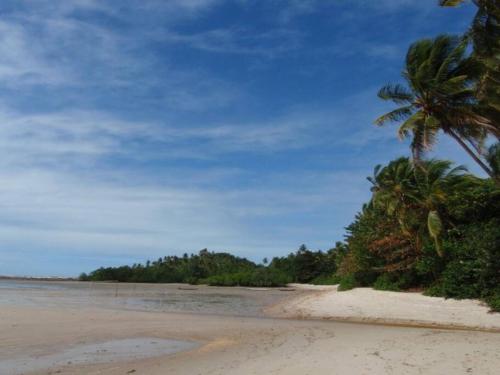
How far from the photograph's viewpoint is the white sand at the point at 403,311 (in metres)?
20.5

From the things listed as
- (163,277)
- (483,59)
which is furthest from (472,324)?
(163,277)

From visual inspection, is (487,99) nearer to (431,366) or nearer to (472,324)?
(472,324)

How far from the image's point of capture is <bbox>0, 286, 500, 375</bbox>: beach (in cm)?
1046

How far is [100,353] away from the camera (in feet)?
43.4

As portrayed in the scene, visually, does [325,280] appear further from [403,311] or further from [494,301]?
[494,301]

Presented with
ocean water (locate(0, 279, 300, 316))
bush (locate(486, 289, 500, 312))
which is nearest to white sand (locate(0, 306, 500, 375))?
bush (locate(486, 289, 500, 312))

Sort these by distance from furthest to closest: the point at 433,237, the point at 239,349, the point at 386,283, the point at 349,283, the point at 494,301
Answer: the point at 349,283, the point at 386,283, the point at 433,237, the point at 494,301, the point at 239,349

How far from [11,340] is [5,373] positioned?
16.9ft

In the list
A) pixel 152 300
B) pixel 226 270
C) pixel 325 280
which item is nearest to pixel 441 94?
pixel 152 300

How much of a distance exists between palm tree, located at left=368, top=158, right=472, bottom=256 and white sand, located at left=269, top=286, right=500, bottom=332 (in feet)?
11.0

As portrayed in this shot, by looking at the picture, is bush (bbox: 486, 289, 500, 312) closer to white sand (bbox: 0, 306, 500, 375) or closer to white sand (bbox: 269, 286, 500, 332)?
white sand (bbox: 269, 286, 500, 332)

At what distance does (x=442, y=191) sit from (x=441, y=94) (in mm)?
8434

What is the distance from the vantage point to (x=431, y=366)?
10.2 m

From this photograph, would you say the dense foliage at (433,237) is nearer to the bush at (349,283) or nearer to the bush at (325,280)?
the bush at (349,283)
